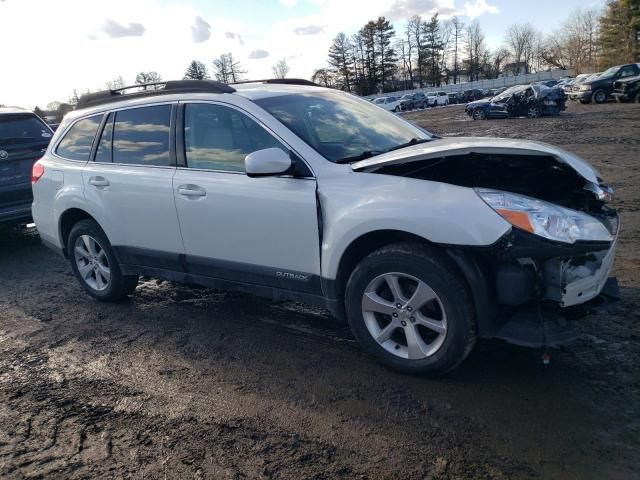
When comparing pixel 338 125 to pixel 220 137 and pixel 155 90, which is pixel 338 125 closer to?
pixel 220 137

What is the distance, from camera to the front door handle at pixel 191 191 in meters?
4.06

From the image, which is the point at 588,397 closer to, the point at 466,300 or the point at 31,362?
the point at 466,300

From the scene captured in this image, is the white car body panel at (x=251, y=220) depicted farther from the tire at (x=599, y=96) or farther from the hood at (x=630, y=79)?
the tire at (x=599, y=96)

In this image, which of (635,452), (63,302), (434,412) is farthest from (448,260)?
(63,302)

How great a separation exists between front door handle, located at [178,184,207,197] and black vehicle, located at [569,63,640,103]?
30.8 m

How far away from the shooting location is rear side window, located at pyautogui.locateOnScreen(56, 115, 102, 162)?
514 cm

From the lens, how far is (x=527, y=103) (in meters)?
24.9

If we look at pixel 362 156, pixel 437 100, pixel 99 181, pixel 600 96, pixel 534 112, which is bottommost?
pixel 437 100

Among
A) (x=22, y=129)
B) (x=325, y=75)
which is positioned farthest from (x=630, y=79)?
(x=325, y=75)

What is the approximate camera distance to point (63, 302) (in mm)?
5445

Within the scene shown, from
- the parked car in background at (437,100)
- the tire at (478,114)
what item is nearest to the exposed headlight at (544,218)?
the tire at (478,114)

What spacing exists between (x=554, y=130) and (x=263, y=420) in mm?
17816

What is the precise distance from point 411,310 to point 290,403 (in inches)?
36.3

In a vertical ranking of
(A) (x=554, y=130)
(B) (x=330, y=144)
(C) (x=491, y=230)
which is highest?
(B) (x=330, y=144)
